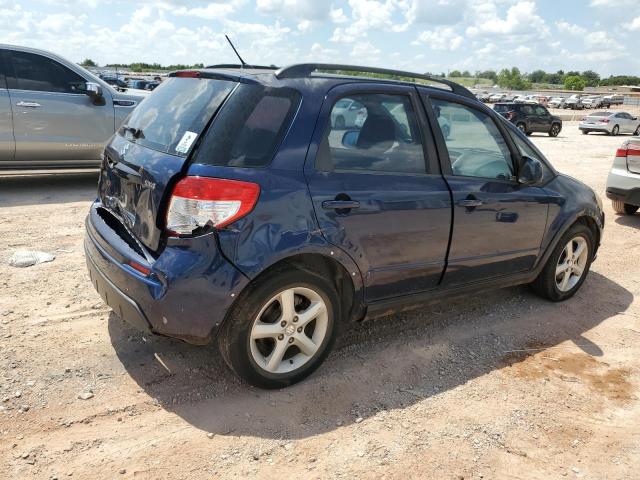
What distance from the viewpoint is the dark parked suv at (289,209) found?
8.93ft

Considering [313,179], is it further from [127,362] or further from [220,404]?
[127,362]

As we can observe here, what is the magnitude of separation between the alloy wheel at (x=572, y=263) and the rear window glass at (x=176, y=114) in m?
3.22

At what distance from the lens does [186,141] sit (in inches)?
113

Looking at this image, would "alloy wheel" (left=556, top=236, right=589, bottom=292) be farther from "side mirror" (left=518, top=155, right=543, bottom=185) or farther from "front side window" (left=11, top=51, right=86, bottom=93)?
"front side window" (left=11, top=51, right=86, bottom=93)

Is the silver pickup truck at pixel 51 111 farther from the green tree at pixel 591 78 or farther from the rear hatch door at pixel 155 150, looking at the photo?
the green tree at pixel 591 78

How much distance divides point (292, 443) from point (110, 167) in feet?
6.53

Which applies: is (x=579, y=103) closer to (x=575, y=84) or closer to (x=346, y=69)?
(x=346, y=69)

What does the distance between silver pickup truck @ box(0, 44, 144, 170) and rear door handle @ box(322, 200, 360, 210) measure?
19.2 feet

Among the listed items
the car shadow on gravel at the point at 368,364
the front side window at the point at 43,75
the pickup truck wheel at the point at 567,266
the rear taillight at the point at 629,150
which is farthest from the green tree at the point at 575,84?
the car shadow on gravel at the point at 368,364

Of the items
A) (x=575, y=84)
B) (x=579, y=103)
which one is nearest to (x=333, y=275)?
(x=579, y=103)

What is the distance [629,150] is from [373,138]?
225 inches

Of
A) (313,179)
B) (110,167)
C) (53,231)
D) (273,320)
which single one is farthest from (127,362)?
(53,231)

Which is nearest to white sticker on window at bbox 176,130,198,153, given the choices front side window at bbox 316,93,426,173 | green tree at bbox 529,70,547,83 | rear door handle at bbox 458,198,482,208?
front side window at bbox 316,93,426,173

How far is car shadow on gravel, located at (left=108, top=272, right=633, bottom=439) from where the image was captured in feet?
9.66
